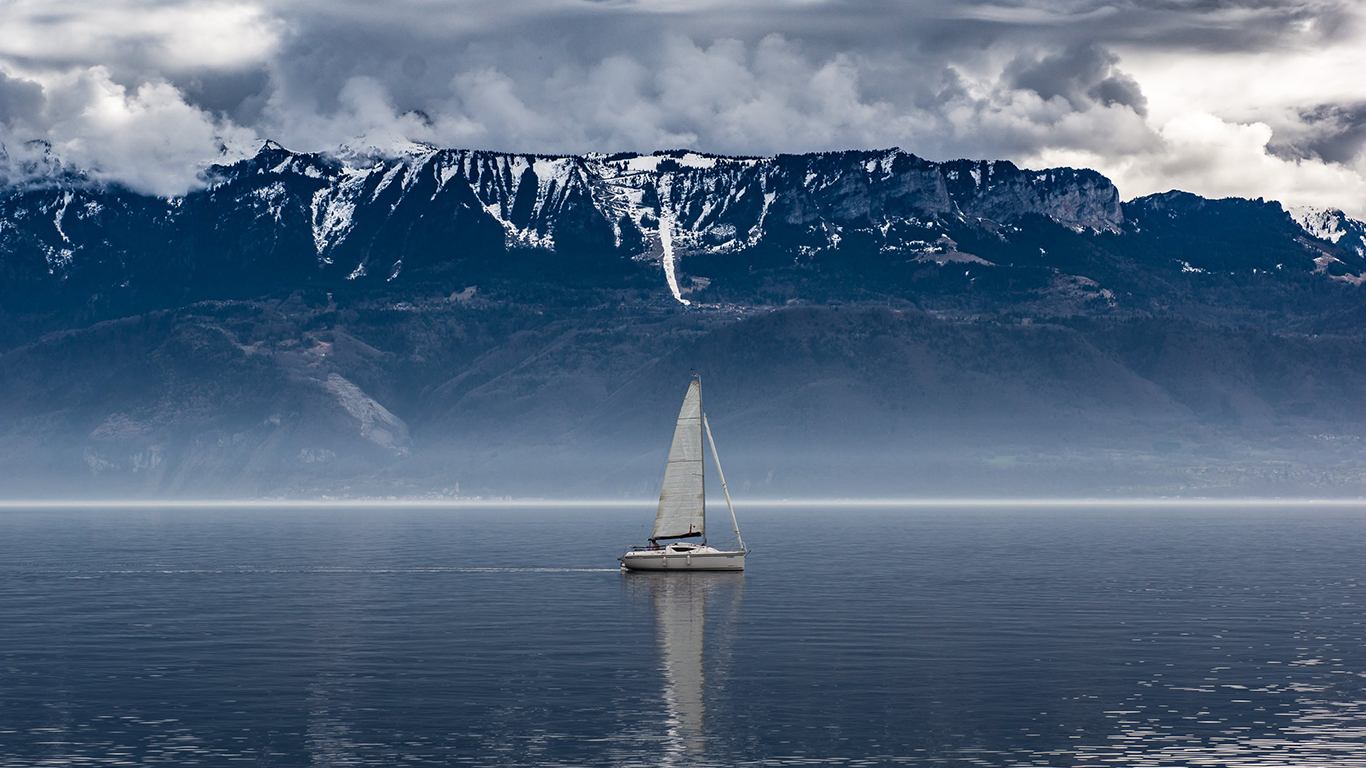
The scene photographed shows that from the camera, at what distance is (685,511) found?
171 metres

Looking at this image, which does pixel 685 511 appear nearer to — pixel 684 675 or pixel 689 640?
pixel 689 640

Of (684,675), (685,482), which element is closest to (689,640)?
(684,675)

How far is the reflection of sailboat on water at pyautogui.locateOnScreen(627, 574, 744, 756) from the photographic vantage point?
83.1 meters

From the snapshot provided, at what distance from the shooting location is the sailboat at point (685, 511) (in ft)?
548

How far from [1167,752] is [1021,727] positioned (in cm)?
733

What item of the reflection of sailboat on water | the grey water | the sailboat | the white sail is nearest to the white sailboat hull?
the sailboat

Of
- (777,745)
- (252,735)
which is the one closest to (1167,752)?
(777,745)

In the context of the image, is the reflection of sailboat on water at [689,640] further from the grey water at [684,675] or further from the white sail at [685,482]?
the white sail at [685,482]

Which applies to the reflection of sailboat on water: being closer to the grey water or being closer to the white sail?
the grey water

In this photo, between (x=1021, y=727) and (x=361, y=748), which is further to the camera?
(x=1021, y=727)

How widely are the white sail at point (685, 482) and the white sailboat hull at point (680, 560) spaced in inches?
90.2

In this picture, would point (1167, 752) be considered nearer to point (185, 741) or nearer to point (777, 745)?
point (777, 745)

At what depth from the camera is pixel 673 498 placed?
170 metres

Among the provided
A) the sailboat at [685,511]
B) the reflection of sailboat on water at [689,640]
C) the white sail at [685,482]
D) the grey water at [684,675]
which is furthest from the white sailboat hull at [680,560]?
the grey water at [684,675]
